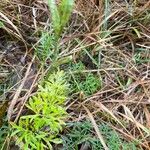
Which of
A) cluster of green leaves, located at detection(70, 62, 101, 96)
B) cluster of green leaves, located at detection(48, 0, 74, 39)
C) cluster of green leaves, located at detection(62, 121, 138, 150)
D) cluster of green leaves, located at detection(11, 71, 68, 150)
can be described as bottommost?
cluster of green leaves, located at detection(62, 121, 138, 150)

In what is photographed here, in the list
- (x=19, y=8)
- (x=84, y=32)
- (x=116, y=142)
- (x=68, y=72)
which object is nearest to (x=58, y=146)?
(x=116, y=142)

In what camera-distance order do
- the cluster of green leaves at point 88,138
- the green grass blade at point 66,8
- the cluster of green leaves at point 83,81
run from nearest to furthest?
the green grass blade at point 66,8 < the cluster of green leaves at point 88,138 < the cluster of green leaves at point 83,81

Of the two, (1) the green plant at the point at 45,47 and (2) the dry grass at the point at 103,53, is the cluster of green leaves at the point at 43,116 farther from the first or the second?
(1) the green plant at the point at 45,47

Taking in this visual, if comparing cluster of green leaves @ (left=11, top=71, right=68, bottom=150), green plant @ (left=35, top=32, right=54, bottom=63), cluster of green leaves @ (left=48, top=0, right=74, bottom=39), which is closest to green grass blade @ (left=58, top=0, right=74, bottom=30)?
cluster of green leaves @ (left=48, top=0, right=74, bottom=39)

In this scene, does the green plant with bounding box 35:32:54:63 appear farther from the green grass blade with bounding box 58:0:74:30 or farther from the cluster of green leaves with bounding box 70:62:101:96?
the green grass blade with bounding box 58:0:74:30

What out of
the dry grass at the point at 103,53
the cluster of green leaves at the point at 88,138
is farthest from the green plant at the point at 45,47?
the cluster of green leaves at the point at 88,138

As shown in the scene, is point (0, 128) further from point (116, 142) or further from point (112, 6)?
point (112, 6)
